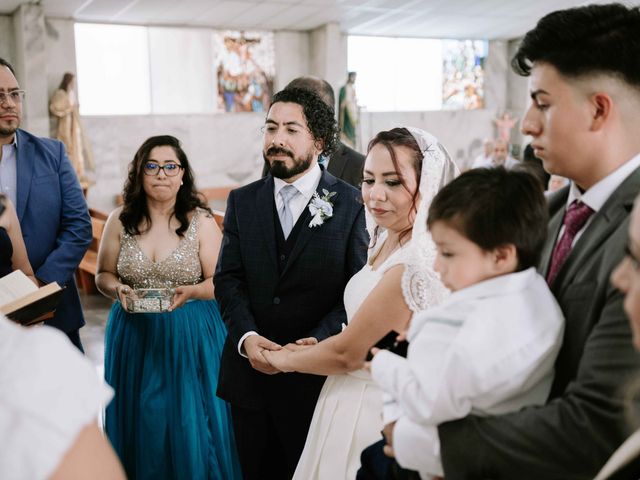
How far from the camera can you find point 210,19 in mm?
10250

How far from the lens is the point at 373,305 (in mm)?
1854

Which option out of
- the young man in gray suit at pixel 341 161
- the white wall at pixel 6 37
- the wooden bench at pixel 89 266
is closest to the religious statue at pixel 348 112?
the wooden bench at pixel 89 266

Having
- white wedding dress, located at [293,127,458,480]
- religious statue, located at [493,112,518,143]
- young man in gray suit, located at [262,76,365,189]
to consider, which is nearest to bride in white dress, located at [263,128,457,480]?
white wedding dress, located at [293,127,458,480]

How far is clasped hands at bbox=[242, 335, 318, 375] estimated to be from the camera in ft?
7.13

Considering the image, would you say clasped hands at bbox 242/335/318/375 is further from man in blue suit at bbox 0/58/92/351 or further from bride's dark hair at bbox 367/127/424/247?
man in blue suit at bbox 0/58/92/351

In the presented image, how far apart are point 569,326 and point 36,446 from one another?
0.97 metres

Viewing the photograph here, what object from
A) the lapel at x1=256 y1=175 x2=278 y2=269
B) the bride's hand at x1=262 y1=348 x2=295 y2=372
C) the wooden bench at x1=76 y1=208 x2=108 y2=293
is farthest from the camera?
the wooden bench at x1=76 y1=208 x2=108 y2=293

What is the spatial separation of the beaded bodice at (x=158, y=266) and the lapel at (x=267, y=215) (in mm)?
715

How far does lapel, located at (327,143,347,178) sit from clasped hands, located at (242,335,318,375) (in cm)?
169

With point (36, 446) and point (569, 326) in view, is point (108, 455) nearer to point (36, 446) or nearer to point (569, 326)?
point (36, 446)

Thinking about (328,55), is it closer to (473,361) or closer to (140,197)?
(140,197)

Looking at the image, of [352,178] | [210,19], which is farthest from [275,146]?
[210,19]

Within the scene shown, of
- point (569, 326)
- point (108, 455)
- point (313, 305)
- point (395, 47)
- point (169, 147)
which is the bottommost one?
point (313, 305)

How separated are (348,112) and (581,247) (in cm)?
964
